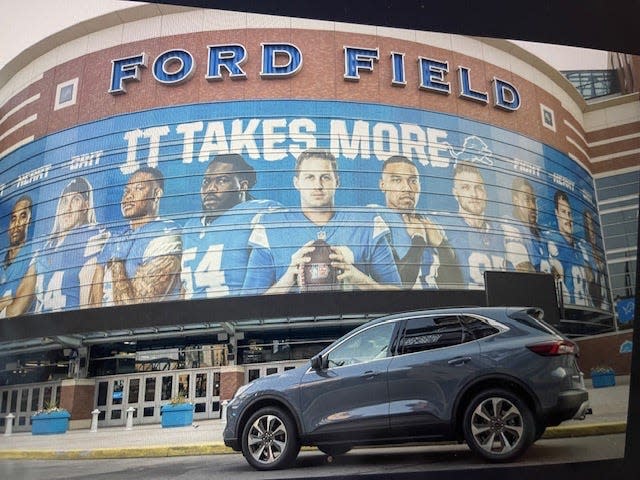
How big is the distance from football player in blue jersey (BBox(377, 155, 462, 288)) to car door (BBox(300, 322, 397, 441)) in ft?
5.79

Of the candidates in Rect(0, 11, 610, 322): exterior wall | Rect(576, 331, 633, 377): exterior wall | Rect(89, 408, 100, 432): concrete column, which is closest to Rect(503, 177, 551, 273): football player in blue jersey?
Rect(0, 11, 610, 322): exterior wall

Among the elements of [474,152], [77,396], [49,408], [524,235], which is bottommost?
[49,408]

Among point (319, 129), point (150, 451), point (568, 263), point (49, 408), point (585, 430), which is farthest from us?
point (319, 129)

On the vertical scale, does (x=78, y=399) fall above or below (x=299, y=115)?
below

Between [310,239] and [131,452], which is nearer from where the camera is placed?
[131,452]

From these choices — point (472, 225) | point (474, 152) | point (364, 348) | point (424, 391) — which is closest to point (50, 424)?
point (364, 348)

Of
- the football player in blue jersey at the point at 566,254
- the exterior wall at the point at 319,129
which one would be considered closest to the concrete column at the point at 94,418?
the exterior wall at the point at 319,129

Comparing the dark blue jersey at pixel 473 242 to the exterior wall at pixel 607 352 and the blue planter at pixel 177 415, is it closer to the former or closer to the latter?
the exterior wall at pixel 607 352

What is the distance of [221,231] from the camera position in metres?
7.32

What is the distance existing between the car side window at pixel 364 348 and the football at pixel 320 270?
1923 millimetres

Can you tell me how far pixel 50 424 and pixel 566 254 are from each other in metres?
6.31

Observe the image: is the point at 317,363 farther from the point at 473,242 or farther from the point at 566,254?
the point at 566,254

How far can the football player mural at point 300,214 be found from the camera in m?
6.69

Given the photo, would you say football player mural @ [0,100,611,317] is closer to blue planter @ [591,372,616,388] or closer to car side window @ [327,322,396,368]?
blue planter @ [591,372,616,388]
